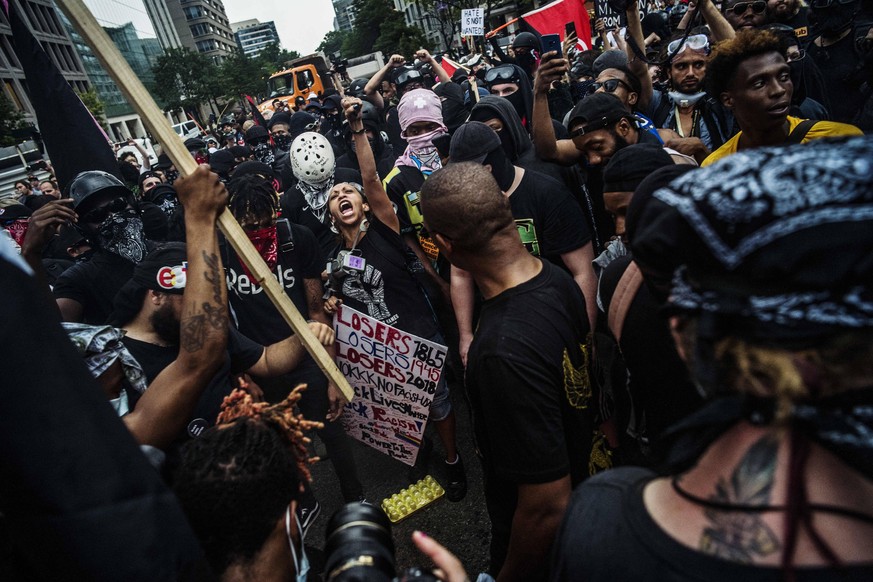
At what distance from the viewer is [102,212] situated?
3.87 meters

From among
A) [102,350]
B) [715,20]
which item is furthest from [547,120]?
[102,350]

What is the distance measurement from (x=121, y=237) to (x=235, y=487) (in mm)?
3205

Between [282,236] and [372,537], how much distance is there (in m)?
2.52

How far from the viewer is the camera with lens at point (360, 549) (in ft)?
4.19

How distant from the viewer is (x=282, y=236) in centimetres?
352

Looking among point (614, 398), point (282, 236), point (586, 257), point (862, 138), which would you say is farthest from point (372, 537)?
point (282, 236)

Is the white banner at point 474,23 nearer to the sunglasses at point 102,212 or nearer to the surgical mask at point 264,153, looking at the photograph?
the surgical mask at point 264,153

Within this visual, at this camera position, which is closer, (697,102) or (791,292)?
(791,292)

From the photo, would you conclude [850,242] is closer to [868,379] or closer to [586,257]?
[868,379]

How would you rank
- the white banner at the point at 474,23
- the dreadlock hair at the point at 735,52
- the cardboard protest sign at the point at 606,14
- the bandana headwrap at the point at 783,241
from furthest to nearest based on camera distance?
1. the white banner at the point at 474,23
2. the cardboard protest sign at the point at 606,14
3. the dreadlock hair at the point at 735,52
4. the bandana headwrap at the point at 783,241

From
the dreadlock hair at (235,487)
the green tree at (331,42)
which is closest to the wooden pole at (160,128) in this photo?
the dreadlock hair at (235,487)

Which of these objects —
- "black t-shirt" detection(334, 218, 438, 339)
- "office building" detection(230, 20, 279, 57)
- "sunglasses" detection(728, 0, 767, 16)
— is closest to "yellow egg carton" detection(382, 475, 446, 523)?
"black t-shirt" detection(334, 218, 438, 339)

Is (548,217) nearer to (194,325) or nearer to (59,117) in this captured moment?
(194,325)

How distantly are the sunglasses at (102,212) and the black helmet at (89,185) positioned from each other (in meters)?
0.10
